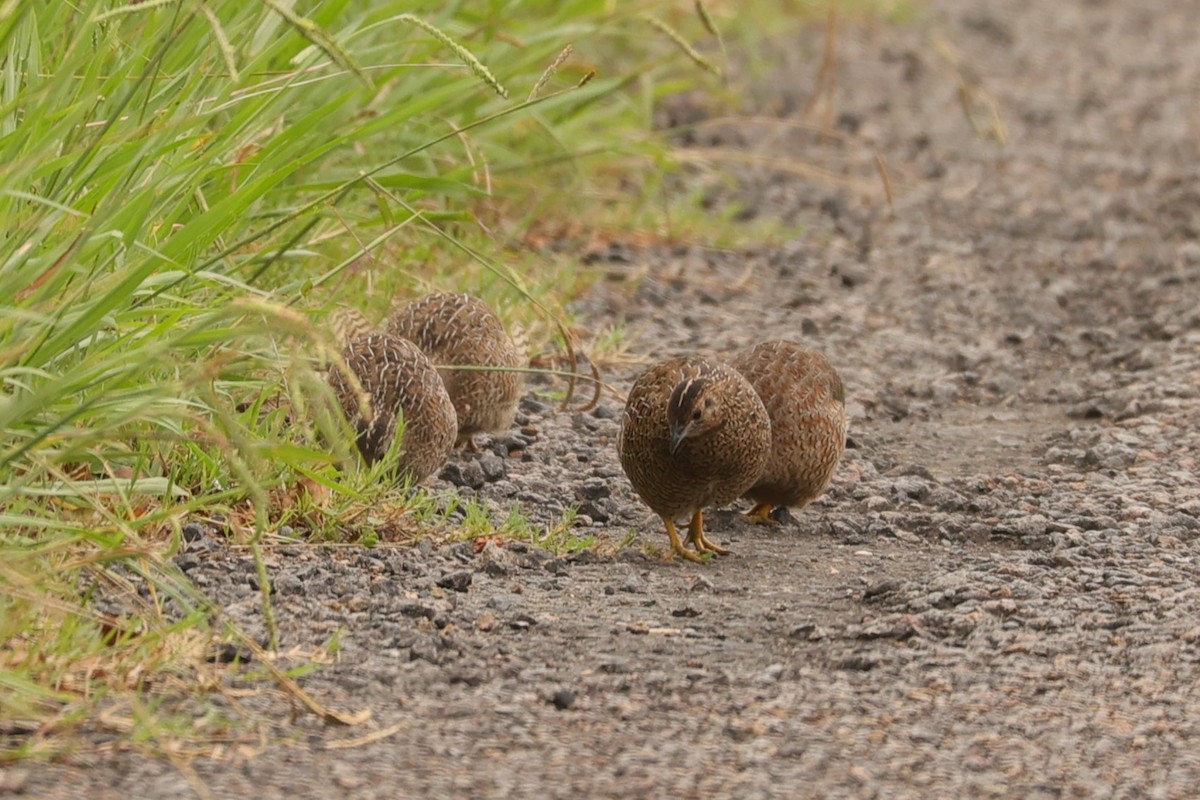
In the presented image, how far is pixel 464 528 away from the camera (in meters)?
5.36

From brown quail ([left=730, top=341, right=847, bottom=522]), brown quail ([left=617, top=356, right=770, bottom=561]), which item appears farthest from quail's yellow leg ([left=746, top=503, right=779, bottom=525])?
brown quail ([left=617, top=356, right=770, bottom=561])

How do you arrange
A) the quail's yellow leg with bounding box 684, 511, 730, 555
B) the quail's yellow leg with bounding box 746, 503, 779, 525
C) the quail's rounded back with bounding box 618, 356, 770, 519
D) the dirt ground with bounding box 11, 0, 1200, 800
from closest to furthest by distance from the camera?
the dirt ground with bounding box 11, 0, 1200, 800, the quail's rounded back with bounding box 618, 356, 770, 519, the quail's yellow leg with bounding box 684, 511, 730, 555, the quail's yellow leg with bounding box 746, 503, 779, 525

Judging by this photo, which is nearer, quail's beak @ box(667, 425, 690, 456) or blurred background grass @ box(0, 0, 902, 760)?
blurred background grass @ box(0, 0, 902, 760)

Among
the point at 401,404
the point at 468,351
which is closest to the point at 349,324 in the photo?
the point at 468,351

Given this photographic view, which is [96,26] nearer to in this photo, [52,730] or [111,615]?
[111,615]

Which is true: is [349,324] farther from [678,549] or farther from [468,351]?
[678,549]

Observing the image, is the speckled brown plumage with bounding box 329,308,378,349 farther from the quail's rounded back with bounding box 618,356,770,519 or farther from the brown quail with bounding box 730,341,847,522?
the brown quail with bounding box 730,341,847,522

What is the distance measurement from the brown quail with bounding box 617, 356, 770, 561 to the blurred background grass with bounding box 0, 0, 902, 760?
766 millimetres

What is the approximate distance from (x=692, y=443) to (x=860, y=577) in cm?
65

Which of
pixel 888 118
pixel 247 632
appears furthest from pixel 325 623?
pixel 888 118

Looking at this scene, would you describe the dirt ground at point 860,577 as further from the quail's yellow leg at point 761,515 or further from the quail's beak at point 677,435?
the quail's beak at point 677,435

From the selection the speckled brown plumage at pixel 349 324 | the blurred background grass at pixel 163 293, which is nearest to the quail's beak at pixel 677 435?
the blurred background grass at pixel 163 293

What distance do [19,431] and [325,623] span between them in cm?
89

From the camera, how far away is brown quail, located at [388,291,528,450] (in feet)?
20.5
